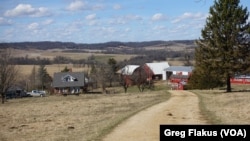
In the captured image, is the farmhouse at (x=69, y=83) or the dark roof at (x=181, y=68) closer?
the farmhouse at (x=69, y=83)

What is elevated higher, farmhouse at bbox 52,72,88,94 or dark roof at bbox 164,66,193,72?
dark roof at bbox 164,66,193,72

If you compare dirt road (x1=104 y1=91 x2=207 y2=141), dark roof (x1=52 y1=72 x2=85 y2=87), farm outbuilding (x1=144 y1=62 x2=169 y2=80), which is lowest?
dirt road (x1=104 y1=91 x2=207 y2=141)

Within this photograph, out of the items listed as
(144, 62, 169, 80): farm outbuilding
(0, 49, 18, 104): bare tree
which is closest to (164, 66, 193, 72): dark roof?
(144, 62, 169, 80): farm outbuilding

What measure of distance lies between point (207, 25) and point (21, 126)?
25.6m

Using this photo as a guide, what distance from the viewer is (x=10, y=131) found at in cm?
2538

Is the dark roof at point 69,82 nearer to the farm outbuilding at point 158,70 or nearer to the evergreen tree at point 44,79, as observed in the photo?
the evergreen tree at point 44,79

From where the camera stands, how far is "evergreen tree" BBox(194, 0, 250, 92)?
4462cm

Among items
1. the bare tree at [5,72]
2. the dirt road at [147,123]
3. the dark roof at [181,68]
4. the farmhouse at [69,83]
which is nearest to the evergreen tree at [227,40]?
the dirt road at [147,123]

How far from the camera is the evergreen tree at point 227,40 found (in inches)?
1757

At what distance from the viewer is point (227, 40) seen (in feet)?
148

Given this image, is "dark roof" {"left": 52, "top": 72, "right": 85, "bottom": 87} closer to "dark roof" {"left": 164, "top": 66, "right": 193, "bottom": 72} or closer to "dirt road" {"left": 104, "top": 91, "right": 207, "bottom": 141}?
"dark roof" {"left": 164, "top": 66, "right": 193, "bottom": 72}

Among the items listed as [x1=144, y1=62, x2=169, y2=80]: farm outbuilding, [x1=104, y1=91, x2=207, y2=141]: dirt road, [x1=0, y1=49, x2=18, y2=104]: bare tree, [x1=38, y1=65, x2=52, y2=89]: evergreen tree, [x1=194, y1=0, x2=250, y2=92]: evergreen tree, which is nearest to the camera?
[x1=104, y1=91, x2=207, y2=141]: dirt road

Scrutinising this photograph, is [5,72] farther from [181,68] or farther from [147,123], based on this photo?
[181,68]

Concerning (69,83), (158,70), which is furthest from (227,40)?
(158,70)
